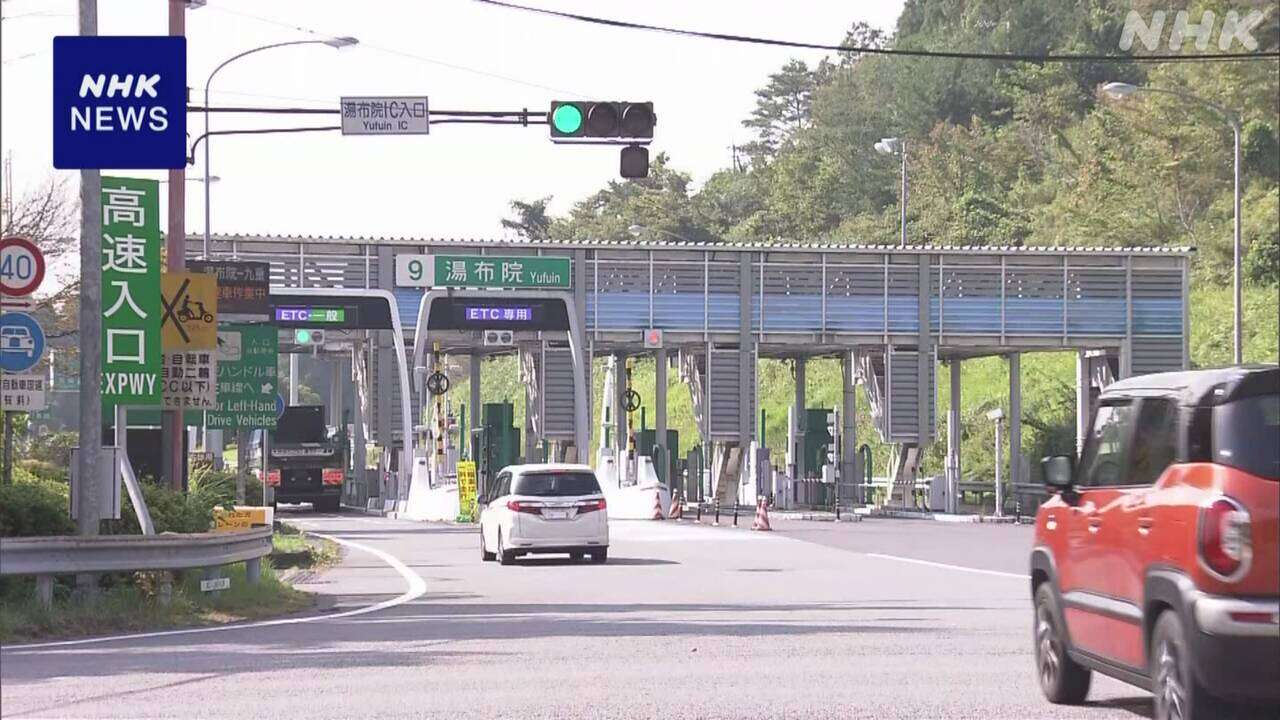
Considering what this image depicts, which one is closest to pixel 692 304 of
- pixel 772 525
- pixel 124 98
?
pixel 772 525

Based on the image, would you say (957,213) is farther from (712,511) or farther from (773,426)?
(712,511)

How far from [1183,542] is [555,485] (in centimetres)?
2105

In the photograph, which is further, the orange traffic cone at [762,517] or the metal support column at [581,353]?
the metal support column at [581,353]

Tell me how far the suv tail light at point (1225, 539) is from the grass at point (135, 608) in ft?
33.8

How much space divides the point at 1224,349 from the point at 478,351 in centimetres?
2247

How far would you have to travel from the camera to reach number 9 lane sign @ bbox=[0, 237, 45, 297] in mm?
19266

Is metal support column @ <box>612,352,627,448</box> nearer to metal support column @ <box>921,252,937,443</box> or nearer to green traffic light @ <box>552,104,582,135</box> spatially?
metal support column @ <box>921,252,937,443</box>

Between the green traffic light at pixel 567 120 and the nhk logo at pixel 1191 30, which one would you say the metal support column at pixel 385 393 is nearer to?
the nhk logo at pixel 1191 30

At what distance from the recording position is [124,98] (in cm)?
1859

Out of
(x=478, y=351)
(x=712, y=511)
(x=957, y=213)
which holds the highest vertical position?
(x=957, y=213)

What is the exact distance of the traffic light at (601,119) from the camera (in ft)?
82.5

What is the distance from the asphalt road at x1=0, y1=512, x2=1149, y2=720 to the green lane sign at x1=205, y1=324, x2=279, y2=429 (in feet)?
20.3

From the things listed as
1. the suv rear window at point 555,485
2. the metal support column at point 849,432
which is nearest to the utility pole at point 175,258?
the suv rear window at point 555,485

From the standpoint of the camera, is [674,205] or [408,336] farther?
[674,205]
